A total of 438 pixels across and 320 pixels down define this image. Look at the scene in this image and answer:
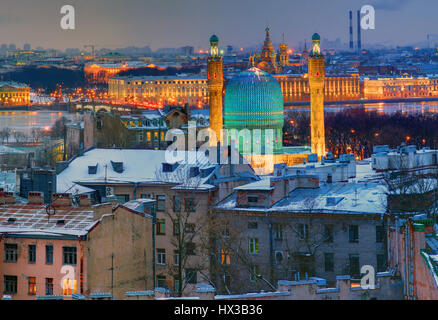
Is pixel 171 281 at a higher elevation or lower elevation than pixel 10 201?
lower

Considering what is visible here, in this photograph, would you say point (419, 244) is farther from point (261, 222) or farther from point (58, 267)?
point (261, 222)

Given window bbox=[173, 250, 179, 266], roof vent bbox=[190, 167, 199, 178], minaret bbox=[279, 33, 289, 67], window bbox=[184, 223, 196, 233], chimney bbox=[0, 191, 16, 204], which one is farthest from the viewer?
minaret bbox=[279, 33, 289, 67]

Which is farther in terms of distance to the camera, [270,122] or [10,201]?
[270,122]

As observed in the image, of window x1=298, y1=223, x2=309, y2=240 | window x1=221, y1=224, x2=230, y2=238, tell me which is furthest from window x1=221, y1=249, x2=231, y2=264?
window x1=298, y1=223, x2=309, y2=240

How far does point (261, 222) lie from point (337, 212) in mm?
1337

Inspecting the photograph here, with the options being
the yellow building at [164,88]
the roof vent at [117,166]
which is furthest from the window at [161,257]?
the yellow building at [164,88]

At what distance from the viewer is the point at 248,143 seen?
136 ft

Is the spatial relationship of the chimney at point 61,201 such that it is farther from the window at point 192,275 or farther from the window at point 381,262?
the window at point 381,262

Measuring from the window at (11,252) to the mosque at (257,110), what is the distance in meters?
26.4

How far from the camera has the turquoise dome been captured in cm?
4266

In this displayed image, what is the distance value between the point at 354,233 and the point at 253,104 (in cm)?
2506

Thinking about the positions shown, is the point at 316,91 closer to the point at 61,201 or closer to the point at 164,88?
the point at 61,201

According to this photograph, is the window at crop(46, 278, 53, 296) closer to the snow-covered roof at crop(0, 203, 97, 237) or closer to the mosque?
the snow-covered roof at crop(0, 203, 97, 237)
